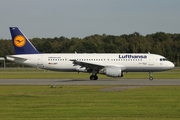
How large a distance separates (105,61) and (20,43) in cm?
988

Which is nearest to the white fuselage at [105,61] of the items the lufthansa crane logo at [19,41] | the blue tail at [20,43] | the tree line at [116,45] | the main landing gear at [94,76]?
the blue tail at [20,43]

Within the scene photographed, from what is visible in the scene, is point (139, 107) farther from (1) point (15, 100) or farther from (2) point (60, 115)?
(1) point (15, 100)

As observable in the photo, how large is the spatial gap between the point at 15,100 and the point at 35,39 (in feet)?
407

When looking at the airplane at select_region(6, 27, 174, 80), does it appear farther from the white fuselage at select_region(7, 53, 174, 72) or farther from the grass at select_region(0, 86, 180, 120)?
the grass at select_region(0, 86, 180, 120)

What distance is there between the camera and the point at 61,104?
20.5 m

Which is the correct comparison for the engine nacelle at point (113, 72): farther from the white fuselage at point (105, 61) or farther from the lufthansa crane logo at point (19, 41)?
the lufthansa crane logo at point (19, 41)

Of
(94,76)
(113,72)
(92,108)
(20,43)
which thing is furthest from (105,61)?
(92,108)

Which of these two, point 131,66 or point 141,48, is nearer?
point 131,66

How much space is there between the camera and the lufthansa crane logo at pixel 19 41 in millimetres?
50572

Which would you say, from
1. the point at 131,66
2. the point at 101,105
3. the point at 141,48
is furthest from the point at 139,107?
the point at 141,48

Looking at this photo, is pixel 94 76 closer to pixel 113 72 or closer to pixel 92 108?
pixel 113 72

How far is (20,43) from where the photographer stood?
50.6 meters

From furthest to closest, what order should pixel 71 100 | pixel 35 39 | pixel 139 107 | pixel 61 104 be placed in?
pixel 35 39 < pixel 71 100 < pixel 61 104 < pixel 139 107

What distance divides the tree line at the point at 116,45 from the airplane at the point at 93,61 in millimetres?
65617
